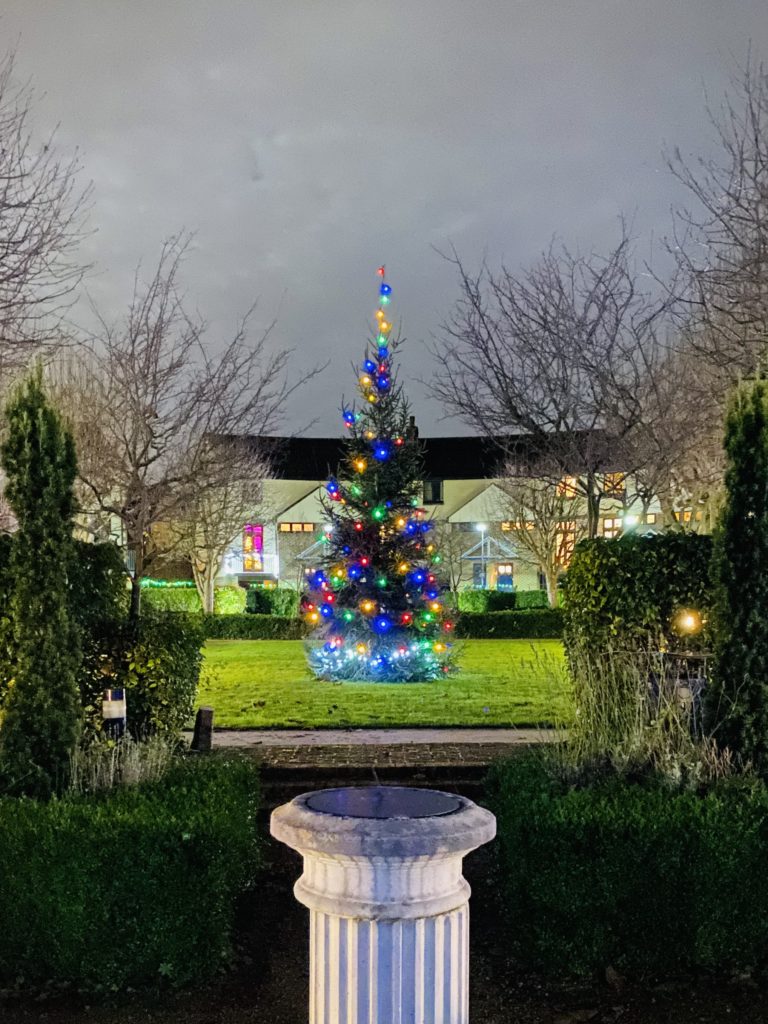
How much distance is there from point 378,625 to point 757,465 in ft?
28.5

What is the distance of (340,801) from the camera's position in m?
3.49

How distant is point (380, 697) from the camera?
12.4 m

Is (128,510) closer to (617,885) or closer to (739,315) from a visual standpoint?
(739,315)

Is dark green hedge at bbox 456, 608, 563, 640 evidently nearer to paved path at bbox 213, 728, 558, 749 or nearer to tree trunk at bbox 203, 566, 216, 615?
tree trunk at bbox 203, 566, 216, 615

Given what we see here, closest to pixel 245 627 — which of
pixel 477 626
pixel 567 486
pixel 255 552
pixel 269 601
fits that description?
pixel 269 601

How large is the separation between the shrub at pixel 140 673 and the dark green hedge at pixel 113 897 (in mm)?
2320

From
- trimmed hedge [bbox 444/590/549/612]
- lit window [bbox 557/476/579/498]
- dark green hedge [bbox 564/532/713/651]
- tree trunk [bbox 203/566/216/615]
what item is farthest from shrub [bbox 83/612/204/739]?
tree trunk [bbox 203/566/216/615]

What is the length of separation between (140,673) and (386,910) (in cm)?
434

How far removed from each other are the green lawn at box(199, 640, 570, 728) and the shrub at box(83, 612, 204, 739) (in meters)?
2.99

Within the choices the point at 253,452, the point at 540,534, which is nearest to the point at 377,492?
the point at 253,452

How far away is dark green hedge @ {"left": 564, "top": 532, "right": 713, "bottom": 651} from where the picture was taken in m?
8.12

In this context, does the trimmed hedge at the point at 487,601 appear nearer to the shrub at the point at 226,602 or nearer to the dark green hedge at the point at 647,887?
the shrub at the point at 226,602

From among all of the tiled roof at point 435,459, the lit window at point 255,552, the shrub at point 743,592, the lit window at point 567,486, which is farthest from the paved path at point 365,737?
the tiled roof at point 435,459

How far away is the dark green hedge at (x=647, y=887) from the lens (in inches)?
171
